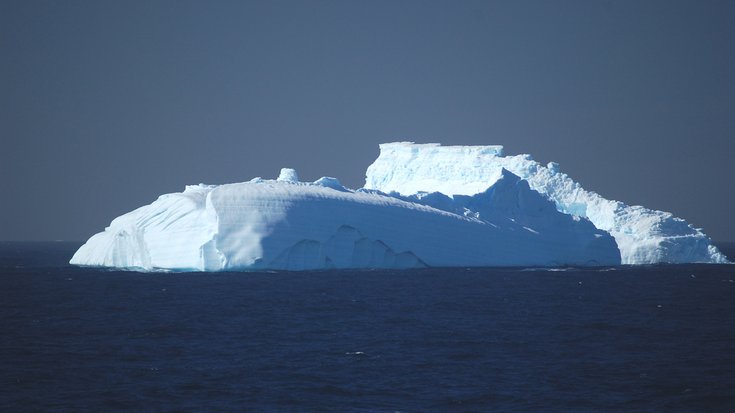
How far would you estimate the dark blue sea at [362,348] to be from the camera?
49.9ft

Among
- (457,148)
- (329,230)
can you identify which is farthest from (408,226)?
(457,148)

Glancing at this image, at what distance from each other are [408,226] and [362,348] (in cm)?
2263

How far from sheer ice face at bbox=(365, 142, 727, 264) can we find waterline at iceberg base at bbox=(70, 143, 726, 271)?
76mm

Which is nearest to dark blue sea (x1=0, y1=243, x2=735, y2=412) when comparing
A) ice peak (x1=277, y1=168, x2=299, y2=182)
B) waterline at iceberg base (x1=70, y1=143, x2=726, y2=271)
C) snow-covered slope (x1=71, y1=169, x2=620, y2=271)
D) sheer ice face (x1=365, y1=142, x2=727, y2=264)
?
snow-covered slope (x1=71, y1=169, x2=620, y2=271)

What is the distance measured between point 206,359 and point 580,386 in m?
7.39

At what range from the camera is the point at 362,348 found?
791 inches

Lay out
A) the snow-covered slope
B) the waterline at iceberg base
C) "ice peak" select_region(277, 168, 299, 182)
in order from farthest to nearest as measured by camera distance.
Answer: "ice peak" select_region(277, 168, 299, 182) < the waterline at iceberg base < the snow-covered slope

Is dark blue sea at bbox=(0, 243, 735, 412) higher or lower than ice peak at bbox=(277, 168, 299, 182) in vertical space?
lower

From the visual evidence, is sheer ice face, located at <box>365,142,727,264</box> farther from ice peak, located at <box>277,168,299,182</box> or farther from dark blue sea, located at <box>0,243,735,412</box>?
dark blue sea, located at <box>0,243,735,412</box>

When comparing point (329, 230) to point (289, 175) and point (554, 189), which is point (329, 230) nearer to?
point (289, 175)

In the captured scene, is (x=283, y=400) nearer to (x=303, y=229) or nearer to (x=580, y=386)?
(x=580, y=386)

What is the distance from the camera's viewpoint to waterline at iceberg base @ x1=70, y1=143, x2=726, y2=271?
3872 cm

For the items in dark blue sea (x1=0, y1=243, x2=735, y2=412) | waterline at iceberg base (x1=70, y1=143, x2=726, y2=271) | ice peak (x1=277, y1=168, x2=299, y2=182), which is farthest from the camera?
ice peak (x1=277, y1=168, x2=299, y2=182)

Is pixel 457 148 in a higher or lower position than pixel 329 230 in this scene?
higher
